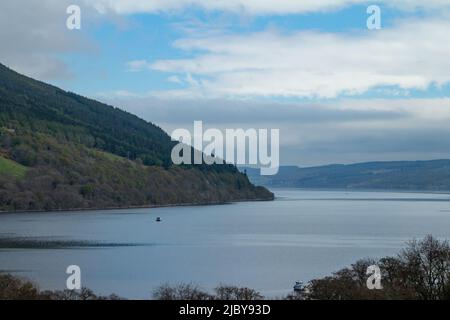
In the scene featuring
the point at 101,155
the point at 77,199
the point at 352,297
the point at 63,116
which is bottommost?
the point at 352,297

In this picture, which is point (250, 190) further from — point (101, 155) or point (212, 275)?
point (212, 275)

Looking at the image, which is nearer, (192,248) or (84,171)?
(192,248)

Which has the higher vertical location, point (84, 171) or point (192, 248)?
point (84, 171)

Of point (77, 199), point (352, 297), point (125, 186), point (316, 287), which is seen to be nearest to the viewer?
point (352, 297)
